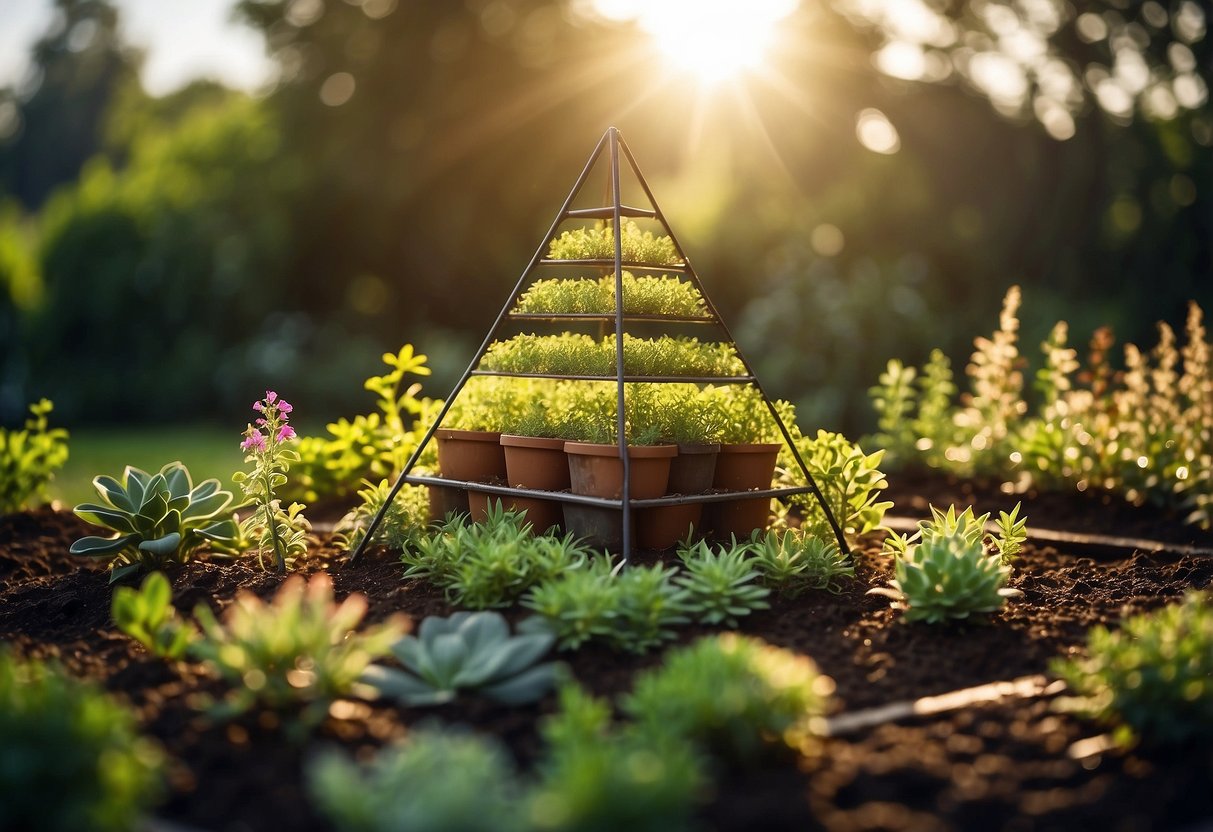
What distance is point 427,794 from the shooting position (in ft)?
6.50

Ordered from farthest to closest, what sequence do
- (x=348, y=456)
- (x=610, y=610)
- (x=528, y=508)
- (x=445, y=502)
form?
(x=348, y=456), (x=445, y=502), (x=528, y=508), (x=610, y=610)

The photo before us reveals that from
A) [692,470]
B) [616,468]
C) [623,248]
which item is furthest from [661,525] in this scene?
[623,248]

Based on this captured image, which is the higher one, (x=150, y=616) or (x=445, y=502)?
(x=445, y=502)

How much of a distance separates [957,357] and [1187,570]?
787 centimetres

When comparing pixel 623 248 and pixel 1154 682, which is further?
pixel 623 248

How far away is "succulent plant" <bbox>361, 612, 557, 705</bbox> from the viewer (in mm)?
2922

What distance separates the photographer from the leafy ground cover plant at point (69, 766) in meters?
2.12

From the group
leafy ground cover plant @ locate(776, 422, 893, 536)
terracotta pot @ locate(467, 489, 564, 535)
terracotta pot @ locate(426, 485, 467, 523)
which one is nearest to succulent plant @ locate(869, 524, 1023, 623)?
leafy ground cover plant @ locate(776, 422, 893, 536)

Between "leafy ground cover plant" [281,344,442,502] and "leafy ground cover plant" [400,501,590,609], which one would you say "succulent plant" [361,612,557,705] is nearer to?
"leafy ground cover plant" [400,501,590,609]

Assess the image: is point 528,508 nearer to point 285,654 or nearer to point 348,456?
point 348,456

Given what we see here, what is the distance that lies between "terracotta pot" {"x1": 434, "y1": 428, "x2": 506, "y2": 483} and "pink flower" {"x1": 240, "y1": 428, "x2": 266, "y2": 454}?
78 centimetres

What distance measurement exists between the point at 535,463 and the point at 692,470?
66 cm

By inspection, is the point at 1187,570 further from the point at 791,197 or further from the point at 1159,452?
the point at 791,197

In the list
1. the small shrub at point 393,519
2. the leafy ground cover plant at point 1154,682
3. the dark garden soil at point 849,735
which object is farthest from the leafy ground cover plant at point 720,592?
the small shrub at point 393,519
